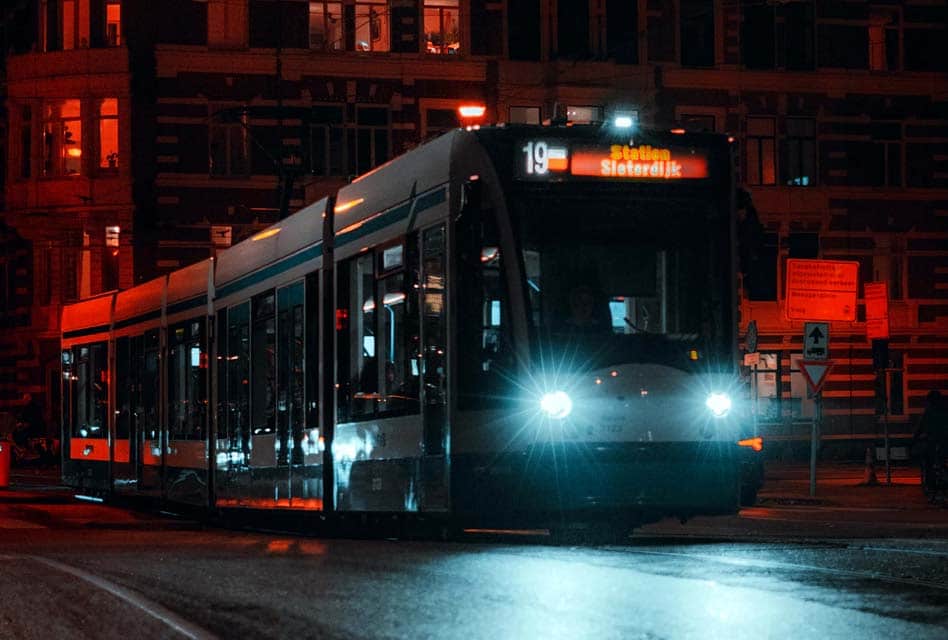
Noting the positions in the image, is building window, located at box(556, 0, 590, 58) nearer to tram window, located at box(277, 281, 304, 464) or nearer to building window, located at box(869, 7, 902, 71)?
building window, located at box(869, 7, 902, 71)

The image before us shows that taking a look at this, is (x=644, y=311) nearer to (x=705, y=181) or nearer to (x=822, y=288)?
(x=705, y=181)

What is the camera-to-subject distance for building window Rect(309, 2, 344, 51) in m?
50.4

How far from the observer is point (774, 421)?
52.2m

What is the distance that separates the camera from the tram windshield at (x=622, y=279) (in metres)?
13.8

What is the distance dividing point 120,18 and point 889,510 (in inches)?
1218

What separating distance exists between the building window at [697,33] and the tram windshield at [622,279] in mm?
39277

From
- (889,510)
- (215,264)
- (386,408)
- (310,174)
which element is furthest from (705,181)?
(310,174)

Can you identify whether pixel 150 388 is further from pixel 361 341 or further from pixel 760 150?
pixel 760 150

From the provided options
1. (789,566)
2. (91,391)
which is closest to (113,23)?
(91,391)

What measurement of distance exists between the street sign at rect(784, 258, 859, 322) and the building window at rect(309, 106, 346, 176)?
1770 centimetres

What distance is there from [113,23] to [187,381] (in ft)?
92.5

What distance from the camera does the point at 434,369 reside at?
14.6m

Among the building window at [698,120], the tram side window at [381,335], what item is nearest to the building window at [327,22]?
the building window at [698,120]

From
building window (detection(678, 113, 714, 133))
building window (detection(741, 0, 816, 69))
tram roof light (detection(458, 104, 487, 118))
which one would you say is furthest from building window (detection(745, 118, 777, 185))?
tram roof light (detection(458, 104, 487, 118))
